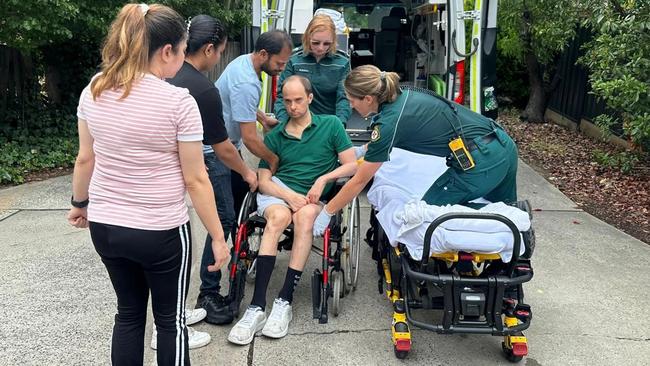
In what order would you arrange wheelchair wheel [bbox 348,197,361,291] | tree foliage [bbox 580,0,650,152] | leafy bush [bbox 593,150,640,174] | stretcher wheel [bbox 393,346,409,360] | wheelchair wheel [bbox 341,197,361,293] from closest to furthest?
stretcher wheel [bbox 393,346,409,360], wheelchair wheel [bbox 341,197,361,293], wheelchair wheel [bbox 348,197,361,291], tree foliage [bbox 580,0,650,152], leafy bush [bbox 593,150,640,174]

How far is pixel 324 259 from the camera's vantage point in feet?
9.78

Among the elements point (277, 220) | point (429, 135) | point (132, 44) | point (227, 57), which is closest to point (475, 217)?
point (429, 135)

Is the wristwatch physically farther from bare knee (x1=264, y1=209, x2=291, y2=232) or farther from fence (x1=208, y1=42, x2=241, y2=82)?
fence (x1=208, y1=42, x2=241, y2=82)

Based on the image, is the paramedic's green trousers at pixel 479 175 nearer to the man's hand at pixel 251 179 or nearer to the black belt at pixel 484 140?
the black belt at pixel 484 140

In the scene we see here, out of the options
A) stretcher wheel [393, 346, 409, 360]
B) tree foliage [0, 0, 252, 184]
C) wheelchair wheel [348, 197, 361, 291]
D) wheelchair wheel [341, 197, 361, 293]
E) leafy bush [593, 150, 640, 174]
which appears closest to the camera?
stretcher wheel [393, 346, 409, 360]

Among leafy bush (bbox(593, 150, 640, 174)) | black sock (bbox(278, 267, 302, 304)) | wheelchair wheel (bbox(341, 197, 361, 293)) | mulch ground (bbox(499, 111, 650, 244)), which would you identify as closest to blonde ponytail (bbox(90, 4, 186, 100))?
black sock (bbox(278, 267, 302, 304))

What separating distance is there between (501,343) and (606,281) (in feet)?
3.97

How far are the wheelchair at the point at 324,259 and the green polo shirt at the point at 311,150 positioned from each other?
18 cm

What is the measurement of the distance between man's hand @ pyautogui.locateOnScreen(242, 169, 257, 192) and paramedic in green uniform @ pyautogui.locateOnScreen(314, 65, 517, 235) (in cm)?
52

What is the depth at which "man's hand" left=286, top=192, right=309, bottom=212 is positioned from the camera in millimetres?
3131

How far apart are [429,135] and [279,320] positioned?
124 cm

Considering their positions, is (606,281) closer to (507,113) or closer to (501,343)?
(501,343)

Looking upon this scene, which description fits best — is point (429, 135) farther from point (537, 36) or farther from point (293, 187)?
point (537, 36)

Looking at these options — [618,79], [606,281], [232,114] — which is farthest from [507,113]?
[232,114]
